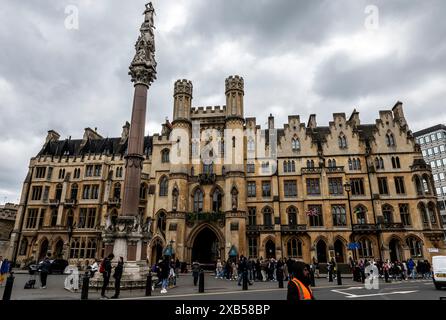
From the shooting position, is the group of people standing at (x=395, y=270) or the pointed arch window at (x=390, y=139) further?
the pointed arch window at (x=390, y=139)

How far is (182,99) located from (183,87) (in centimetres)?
179

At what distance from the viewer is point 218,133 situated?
37000mm

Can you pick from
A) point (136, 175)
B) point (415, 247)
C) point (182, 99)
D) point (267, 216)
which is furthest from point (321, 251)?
point (182, 99)

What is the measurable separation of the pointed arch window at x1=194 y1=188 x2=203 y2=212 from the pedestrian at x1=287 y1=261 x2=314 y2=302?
31.0 meters

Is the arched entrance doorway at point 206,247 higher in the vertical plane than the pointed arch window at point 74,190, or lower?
lower

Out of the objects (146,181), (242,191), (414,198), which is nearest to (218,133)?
(242,191)

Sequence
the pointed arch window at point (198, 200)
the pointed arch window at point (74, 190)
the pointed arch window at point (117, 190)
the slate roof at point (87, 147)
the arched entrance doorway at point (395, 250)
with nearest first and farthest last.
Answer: the arched entrance doorway at point (395, 250)
the pointed arch window at point (198, 200)
the pointed arch window at point (117, 190)
the pointed arch window at point (74, 190)
the slate roof at point (87, 147)

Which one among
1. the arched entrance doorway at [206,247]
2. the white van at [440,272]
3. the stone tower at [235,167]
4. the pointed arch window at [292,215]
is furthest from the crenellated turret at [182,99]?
the white van at [440,272]

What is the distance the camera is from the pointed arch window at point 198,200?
3506 centimetres

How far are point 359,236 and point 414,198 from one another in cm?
840

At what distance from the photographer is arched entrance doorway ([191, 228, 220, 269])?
114 feet

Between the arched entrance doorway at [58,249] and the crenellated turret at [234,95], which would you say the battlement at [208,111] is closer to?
the crenellated turret at [234,95]

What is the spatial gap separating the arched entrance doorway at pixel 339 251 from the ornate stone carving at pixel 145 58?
92.5 feet

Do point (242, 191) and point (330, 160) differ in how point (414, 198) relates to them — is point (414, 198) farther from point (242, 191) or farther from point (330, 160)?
point (242, 191)
